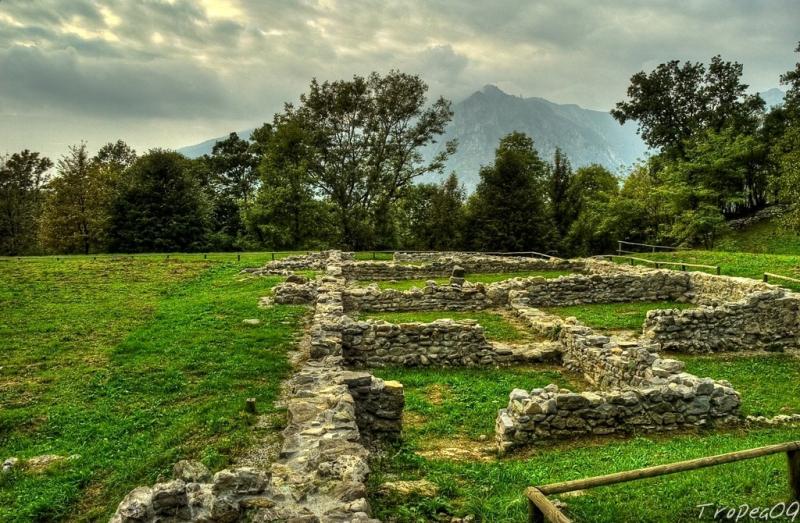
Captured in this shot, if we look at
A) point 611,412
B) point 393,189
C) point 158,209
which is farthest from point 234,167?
point 611,412

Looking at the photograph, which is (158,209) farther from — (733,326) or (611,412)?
(611,412)

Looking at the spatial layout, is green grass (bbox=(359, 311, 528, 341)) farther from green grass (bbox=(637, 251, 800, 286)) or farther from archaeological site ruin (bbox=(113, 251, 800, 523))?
green grass (bbox=(637, 251, 800, 286))

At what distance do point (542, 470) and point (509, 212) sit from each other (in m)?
46.5

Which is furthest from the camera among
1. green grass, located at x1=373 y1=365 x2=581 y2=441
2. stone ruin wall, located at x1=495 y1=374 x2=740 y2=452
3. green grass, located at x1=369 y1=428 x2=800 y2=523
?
green grass, located at x1=373 y1=365 x2=581 y2=441

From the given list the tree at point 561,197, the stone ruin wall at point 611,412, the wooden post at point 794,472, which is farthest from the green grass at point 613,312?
the tree at point 561,197

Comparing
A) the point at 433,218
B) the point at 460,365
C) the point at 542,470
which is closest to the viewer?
the point at 542,470

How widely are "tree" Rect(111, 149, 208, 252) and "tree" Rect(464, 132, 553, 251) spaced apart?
29.4m

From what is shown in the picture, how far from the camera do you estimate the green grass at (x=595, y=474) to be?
6215 mm

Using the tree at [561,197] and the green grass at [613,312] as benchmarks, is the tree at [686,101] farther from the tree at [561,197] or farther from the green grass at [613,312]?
the green grass at [613,312]

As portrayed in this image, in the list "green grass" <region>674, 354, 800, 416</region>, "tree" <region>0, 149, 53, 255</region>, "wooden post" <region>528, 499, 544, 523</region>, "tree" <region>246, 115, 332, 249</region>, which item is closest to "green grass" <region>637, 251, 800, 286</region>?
"green grass" <region>674, 354, 800, 416</region>

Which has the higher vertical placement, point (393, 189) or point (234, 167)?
point (234, 167)

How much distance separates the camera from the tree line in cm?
5019

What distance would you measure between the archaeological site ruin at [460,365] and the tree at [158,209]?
33.7 meters

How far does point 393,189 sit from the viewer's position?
58.5 m
